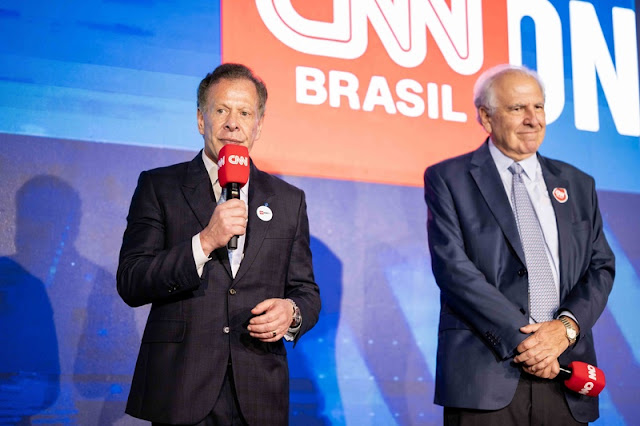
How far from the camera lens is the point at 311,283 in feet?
8.48

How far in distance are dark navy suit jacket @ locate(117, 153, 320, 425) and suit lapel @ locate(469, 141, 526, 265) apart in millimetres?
781

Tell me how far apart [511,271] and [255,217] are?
975 mm

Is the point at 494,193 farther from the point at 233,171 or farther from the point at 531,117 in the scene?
the point at 233,171

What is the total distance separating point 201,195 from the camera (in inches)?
97.7

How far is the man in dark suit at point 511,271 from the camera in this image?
2682 millimetres

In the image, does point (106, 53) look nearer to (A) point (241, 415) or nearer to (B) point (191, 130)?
(B) point (191, 130)

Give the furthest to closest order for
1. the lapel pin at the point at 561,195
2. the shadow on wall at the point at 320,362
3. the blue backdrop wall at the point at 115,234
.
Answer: the shadow on wall at the point at 320,362 < the blue backdrop wall at the point at 115,234 < the lapel pin at the point at 561,195

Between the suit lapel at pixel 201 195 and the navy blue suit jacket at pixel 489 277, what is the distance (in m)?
0.86

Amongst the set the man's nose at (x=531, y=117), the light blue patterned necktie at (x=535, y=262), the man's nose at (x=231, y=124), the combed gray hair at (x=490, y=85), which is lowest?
the light blue patterned necktie at (x=535, y=262)

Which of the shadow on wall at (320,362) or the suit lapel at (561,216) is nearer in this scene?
the suit lapel at (561,216)

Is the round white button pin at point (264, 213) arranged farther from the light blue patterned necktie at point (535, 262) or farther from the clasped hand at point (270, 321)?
the light blue patterned necktie at point (535, 262)

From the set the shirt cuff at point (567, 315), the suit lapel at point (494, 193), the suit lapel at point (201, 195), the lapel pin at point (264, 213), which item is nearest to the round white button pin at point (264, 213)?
the lapel pin at point (264, 213)

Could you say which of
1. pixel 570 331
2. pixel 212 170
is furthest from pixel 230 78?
pixel 570 331

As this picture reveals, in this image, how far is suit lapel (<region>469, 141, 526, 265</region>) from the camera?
2811mm
